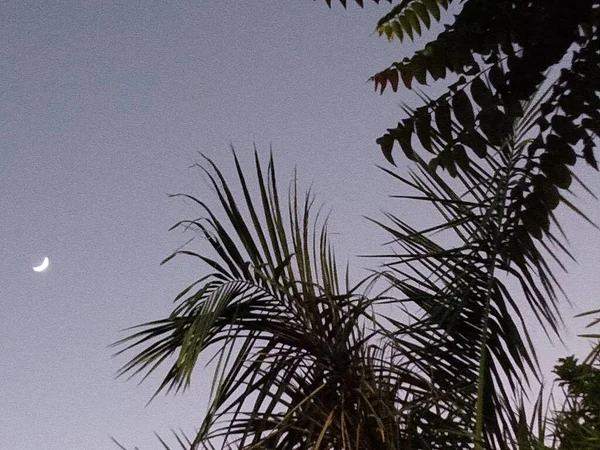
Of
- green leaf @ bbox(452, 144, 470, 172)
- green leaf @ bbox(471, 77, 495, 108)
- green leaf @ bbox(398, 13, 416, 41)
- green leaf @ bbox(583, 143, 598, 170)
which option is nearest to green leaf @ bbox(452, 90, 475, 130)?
green leaf @ bbox(471, 77, 495, 108)

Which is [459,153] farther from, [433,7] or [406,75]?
[433,7]

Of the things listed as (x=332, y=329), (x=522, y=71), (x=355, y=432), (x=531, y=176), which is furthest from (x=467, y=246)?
(x=522, y=71)

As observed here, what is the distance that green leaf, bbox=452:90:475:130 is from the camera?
7.75 ft

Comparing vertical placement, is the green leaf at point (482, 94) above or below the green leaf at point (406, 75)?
below

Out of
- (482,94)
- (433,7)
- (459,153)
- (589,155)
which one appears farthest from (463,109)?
(433,7)

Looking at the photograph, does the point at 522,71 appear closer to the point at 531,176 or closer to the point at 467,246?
the point at 531,176

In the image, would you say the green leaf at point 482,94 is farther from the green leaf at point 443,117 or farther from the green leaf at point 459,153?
the green leaf at point 459,153

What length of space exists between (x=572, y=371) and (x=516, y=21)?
4.19 feet

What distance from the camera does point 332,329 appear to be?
2.79 m

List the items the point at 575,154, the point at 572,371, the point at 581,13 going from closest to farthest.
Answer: the point at 581,13 → the point at 575,154 → the point at 572,371

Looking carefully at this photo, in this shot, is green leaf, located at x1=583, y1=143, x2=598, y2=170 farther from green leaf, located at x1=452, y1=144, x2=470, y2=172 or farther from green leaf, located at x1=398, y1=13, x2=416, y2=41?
green leaf, located at x1=398, y1=13, x2=416, y2=41

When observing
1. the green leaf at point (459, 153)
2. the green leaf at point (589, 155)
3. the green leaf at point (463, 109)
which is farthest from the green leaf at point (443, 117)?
the green leaf at point (589, 155)

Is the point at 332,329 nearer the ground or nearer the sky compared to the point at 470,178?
nearer the ground

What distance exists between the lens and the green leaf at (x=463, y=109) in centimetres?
236
